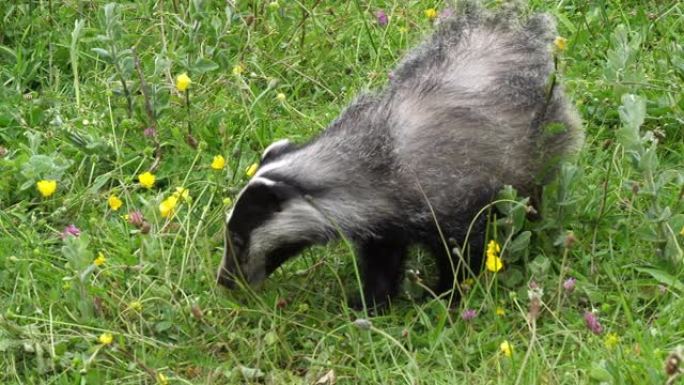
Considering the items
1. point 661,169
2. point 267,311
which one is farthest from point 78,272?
point 661,169

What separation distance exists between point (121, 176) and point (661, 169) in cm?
226

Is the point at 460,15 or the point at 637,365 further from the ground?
the point at 460,15

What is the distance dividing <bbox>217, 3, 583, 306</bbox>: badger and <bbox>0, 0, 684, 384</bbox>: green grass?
14 cm

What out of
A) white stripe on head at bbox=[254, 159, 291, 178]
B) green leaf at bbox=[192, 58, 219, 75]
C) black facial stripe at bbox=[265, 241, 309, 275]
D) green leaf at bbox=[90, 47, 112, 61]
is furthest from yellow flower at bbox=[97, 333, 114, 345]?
green leaf at bbox=[192, 58, 219, 75]

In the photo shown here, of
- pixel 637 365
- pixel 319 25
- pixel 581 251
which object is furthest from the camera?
pixel 319 25

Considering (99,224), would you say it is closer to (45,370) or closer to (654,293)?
(45,370)

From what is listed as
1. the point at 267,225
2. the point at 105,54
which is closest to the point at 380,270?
the point at 267,225

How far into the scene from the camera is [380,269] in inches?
191

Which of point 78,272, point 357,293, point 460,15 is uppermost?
point 460,15

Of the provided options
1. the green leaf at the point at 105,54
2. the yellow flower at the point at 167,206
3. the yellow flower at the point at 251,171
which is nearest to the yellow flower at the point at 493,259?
the yellow flower at the point at 251,171

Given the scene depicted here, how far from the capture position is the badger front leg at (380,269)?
15.8 feet

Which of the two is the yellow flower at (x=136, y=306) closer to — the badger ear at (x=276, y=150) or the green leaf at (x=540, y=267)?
the badger ear at (x=276, y=150)

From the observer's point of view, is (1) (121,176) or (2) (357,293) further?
(1) (121,176)

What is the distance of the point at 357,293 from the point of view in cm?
500
